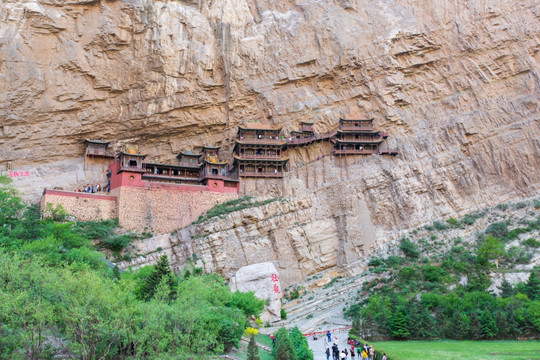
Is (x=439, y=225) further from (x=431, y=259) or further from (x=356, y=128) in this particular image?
(x=356, y=128)

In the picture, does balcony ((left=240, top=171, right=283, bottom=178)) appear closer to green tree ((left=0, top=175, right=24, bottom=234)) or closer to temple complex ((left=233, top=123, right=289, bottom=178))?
temple complex ((left=233, top=123, right=289, bottom=178))

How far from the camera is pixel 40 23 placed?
38906 millimetres

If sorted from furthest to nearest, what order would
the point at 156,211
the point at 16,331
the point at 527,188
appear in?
1. the point at 527,188
2. the point at 156,211
3. the point at 16,331

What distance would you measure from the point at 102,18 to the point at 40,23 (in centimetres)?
457

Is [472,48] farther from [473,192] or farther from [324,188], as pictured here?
[324,188]

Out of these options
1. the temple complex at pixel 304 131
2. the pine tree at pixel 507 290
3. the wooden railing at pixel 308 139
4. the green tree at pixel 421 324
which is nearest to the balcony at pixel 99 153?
the wooden railing at pixel 308 139

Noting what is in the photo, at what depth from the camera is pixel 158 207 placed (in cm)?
3609

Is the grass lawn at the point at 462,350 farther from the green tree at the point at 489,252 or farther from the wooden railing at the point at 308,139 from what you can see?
the wooden railing at the point at 308,139

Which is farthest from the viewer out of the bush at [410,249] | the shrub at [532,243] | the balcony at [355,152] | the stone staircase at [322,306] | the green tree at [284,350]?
the balcony at [355,152]

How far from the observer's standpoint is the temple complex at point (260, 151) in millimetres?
39562

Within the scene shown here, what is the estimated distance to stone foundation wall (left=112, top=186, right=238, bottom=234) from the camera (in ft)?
116

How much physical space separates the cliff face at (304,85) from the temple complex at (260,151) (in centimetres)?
141

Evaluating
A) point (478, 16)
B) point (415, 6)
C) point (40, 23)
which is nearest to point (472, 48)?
point (478, 16)

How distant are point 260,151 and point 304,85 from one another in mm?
7391
